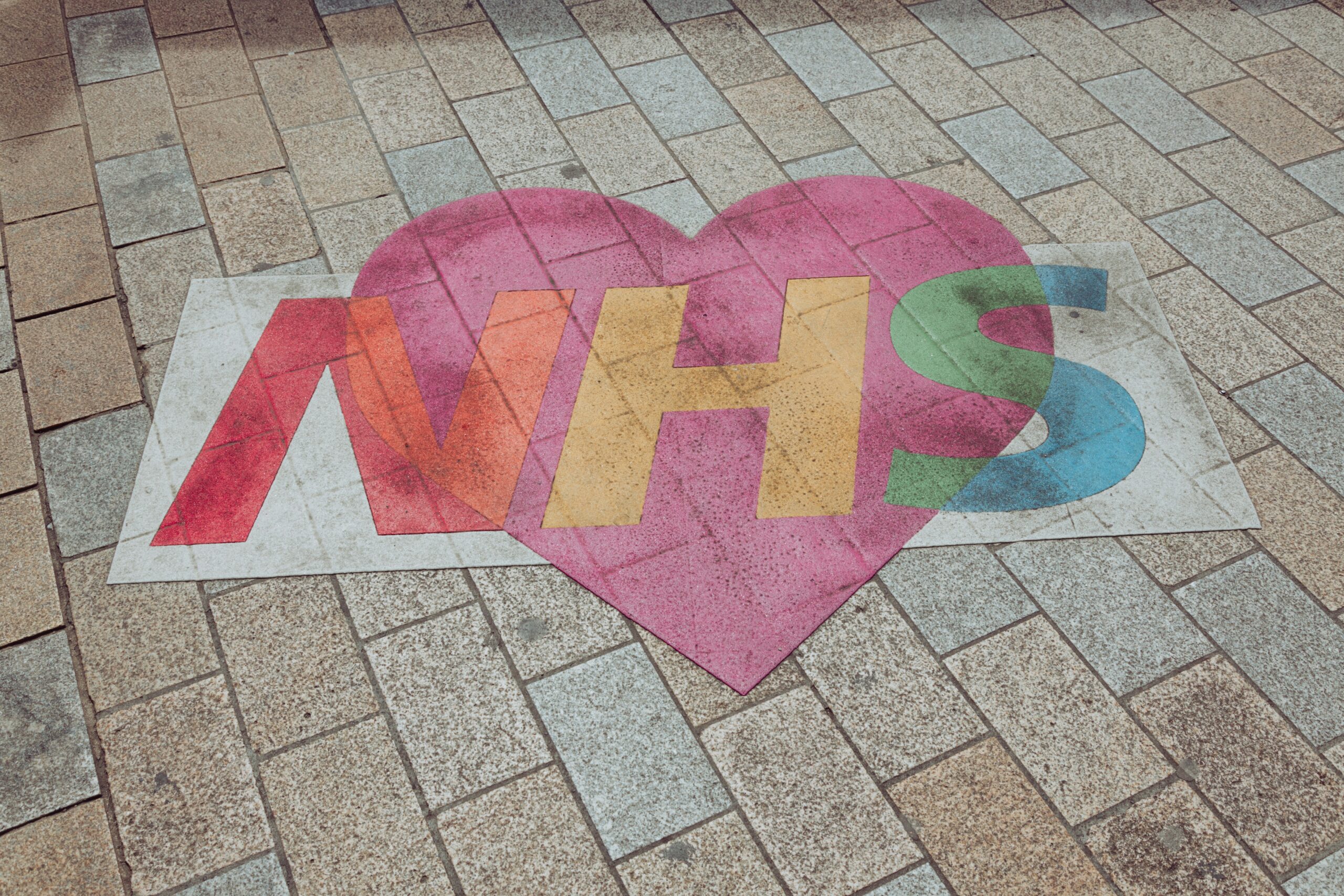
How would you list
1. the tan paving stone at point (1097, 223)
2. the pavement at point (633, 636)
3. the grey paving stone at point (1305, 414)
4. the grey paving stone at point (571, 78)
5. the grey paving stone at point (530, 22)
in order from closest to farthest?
the pavement at point (633, 636), the grey paving stone at point (1305, 414), the tan paving stone at point (1097, 223), the grey paving stone at point (571, 78), the grey paving stone at point (530, 22)

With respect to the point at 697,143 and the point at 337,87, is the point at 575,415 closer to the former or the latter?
the point at 697,143

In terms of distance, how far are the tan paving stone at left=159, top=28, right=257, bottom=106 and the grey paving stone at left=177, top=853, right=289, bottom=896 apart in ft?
17.9

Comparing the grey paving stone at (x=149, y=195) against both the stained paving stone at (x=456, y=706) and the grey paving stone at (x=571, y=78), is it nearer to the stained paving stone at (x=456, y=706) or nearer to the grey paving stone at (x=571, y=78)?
the grey paving stone at (x=571, y=78)

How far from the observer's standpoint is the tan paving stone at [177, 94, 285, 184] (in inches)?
262

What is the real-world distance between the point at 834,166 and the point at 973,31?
225cm

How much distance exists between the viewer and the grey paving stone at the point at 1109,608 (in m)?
4.56

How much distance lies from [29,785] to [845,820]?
134 inches

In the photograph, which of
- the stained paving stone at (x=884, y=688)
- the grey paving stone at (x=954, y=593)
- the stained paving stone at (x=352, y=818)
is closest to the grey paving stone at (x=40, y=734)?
the stained paving stone at (x=352, y=818)

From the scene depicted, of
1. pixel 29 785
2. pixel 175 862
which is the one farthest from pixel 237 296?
pixel 175 862

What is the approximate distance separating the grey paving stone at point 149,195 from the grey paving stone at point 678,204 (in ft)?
9.22

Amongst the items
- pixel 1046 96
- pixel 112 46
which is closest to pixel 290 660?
pixel 112 46

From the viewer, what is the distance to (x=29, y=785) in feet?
13.6

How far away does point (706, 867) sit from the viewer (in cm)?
397

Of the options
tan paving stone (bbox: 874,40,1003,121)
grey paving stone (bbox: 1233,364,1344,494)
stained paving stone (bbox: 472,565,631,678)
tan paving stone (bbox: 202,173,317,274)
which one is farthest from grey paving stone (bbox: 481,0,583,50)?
grey paving stone (bbox: 1233,364,1344,494)
